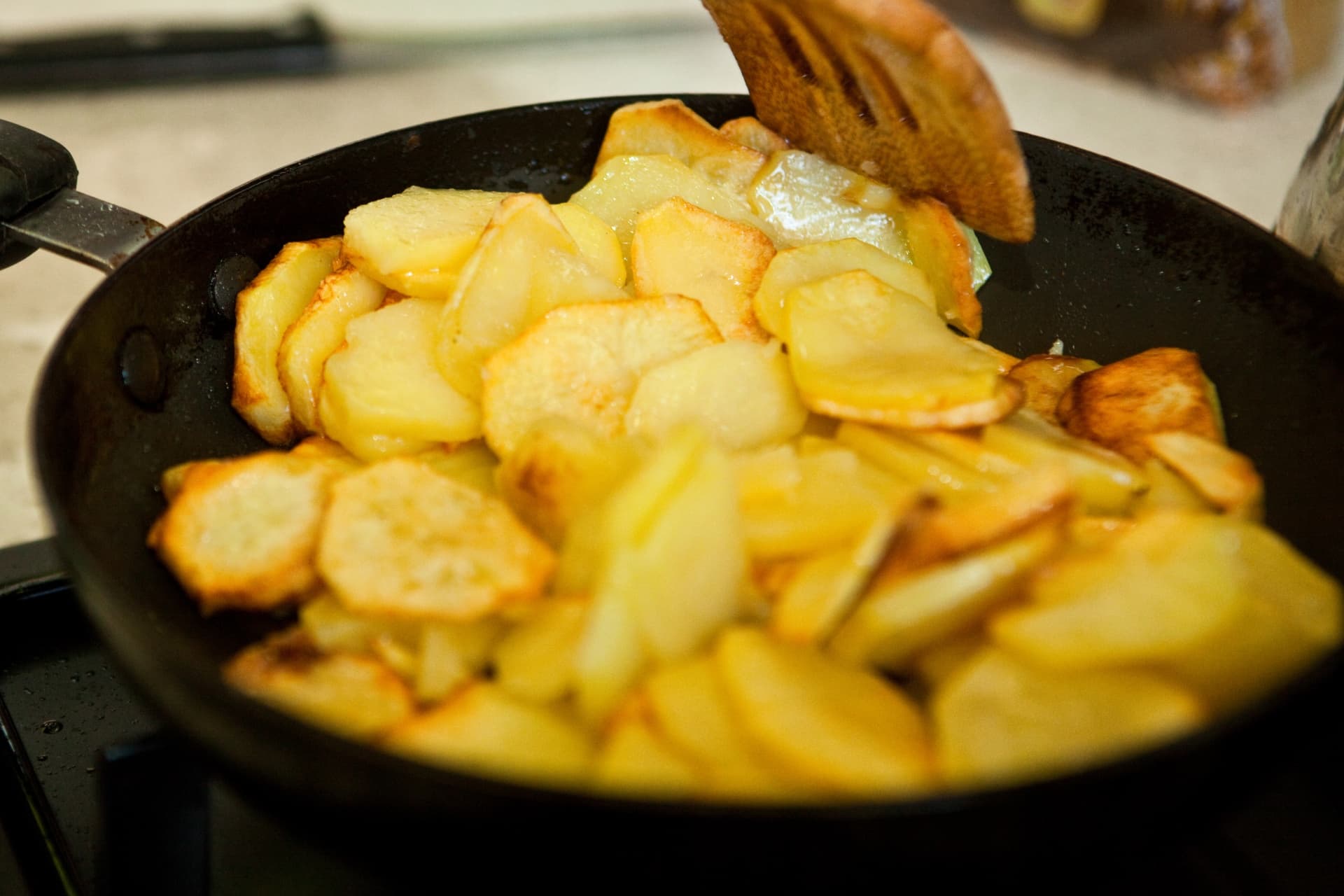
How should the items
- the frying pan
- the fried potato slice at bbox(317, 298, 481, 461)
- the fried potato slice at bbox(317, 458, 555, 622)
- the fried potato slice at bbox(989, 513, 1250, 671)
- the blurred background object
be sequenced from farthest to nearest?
the blurred background object
the fried potato slice at bbox(317, 298, 481, 461)
the fried potato slice at bbox(317, 458, 555, 622)
the fried potato slice at bbox(989, 513, 1250, 671)
the frying pan

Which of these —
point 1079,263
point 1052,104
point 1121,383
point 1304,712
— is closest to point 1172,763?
point 1304,712

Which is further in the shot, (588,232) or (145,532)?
(588,232)

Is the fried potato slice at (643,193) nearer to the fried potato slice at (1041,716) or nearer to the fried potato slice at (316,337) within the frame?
the fried potato slice at (316,337)

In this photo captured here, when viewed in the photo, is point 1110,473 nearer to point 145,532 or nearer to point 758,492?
point 758,492

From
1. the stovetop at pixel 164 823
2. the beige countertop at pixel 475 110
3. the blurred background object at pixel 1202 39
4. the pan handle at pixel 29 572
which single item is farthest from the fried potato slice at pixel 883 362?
the blurred background object at pixel 1202 39

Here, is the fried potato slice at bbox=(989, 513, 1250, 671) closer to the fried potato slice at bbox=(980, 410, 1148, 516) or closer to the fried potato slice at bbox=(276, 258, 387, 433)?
the fried potato slice at bbox=(980, 410, 1148, 516)

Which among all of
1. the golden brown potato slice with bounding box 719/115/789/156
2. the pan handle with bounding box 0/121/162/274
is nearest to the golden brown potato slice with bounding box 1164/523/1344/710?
the golden brown potato slice with bounding box 719/115/789/156
